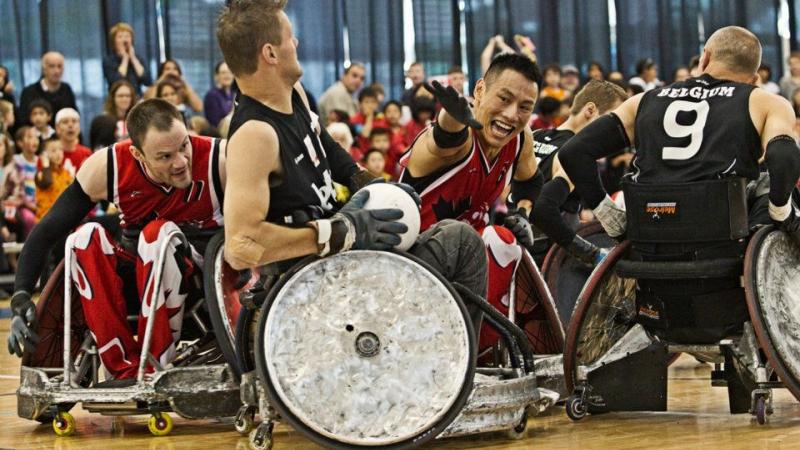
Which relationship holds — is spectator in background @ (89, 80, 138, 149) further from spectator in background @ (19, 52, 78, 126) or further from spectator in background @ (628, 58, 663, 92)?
spectator in background @ (628, 58, 663, 92)

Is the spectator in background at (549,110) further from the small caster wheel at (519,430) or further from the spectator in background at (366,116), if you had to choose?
the small caster wheel at (519,430)

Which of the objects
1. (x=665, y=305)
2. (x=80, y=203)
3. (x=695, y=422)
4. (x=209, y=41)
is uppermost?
(x=209, y=41)

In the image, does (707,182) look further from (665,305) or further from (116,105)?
(116,105)

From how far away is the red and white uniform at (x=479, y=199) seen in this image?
5.10 metres

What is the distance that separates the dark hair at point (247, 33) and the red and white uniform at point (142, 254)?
93 centimetres

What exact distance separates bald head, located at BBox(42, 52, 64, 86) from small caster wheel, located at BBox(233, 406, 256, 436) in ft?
24.8

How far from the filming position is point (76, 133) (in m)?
11.2

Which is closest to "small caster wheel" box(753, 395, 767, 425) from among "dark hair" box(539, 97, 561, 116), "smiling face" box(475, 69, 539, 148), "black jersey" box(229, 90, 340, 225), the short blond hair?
"smiling face" box(475, 69, 539, 148)

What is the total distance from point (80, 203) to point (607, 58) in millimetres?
11604

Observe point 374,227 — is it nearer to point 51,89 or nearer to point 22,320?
point 22,320

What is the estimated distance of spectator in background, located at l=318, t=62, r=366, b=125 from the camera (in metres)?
13.0

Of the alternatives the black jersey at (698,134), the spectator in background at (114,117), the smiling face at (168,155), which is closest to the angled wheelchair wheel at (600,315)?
the black jersey at (698,134)

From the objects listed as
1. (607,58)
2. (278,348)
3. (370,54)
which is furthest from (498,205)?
(278,348)

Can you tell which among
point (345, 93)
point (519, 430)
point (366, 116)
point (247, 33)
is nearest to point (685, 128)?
point (519, 430)
